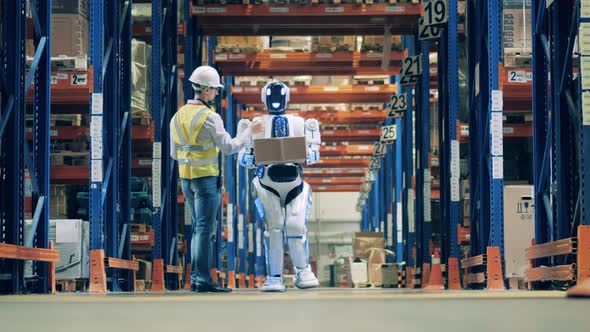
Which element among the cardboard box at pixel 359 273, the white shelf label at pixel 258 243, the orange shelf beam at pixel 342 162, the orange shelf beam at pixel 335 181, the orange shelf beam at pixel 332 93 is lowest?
the cardboard box at pixel 359 273

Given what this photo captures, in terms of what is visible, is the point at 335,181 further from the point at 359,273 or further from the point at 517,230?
the point at 517,230

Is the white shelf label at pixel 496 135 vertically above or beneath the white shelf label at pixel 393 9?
beneath

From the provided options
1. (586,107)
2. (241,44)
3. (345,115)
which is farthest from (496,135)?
(345,115)

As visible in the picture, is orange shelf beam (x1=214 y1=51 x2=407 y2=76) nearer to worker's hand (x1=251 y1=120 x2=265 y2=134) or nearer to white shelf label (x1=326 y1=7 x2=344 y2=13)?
white shelf label (x1=326 y1=7 x2=344 y2=13)

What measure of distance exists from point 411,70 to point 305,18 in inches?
92.2

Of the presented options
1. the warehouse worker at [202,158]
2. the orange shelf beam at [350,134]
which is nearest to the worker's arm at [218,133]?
the warehouse worker at [202,158]

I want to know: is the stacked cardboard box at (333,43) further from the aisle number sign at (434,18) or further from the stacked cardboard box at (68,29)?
the stacked cardboard box at (68,29)

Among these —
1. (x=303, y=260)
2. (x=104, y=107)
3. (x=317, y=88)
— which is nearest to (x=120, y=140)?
(x=104, y=107)

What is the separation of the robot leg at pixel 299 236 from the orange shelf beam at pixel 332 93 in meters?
12.8

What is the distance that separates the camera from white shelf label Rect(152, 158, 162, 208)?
13.5m

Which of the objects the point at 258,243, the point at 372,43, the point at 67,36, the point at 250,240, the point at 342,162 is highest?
the point at 372,43

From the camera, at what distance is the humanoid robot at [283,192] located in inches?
395

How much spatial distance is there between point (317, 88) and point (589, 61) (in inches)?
643

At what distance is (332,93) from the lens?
23.2 m
